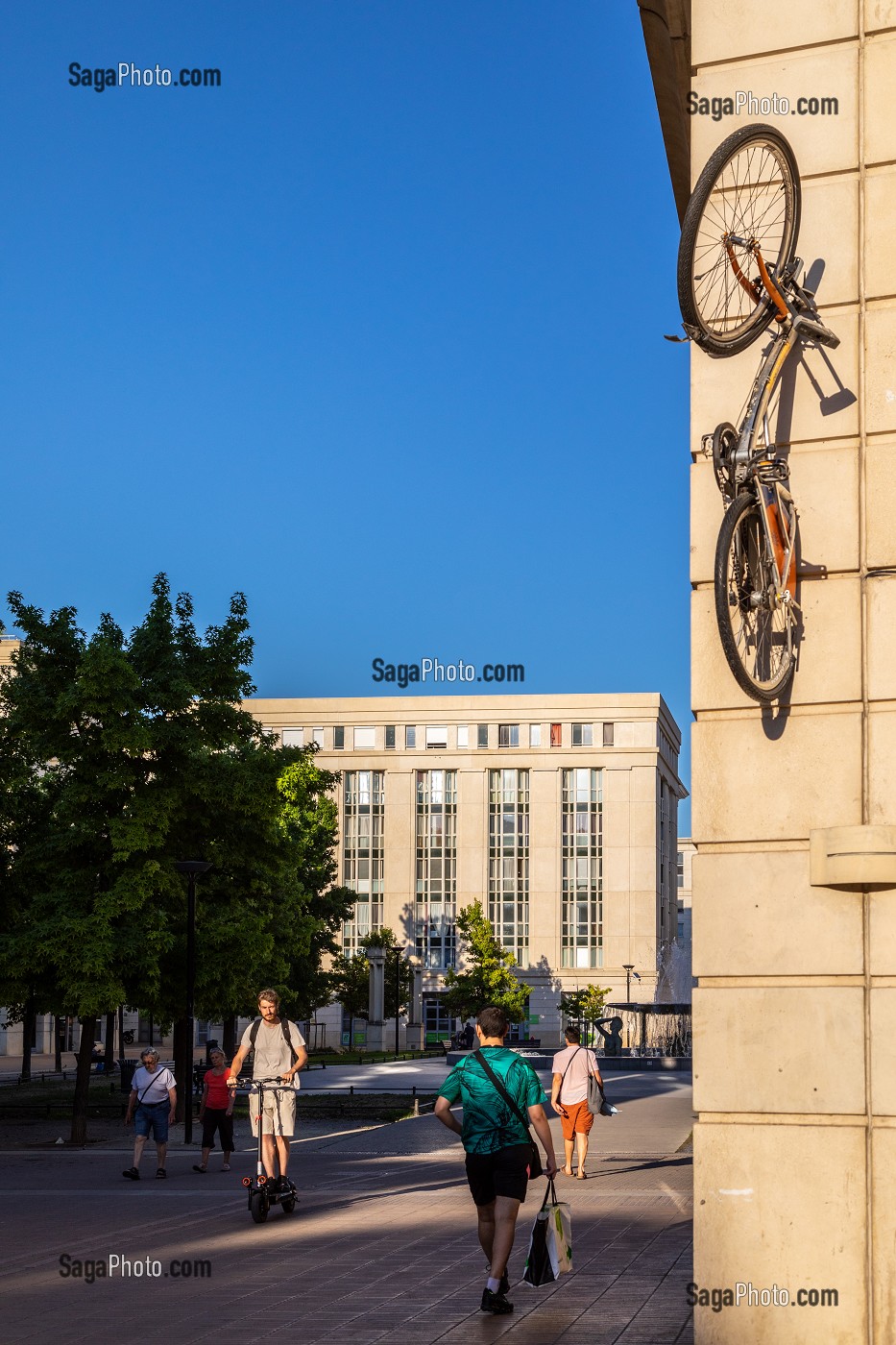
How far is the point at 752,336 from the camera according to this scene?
849 centimetres

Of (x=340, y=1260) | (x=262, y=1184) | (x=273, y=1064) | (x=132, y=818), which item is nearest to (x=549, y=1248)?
(x=340, y=1260)

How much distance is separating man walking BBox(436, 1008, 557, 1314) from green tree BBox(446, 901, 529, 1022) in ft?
256

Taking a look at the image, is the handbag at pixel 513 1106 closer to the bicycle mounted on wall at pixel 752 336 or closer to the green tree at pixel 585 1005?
the bicycle mounted on wall at pixel 752 336

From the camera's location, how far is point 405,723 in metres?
111

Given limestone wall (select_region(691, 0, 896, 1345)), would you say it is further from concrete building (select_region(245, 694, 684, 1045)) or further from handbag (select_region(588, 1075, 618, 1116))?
concrete building (select_region(245, 694, 684, 1045))

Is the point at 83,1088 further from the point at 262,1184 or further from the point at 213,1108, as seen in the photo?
the point at 262,1184

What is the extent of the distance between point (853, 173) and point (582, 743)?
101 metres

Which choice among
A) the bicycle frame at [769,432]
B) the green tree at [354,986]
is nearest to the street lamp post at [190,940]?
the bicycle frame at [769,432]

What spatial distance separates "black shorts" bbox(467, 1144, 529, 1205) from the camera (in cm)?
884

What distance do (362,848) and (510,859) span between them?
10.7 m

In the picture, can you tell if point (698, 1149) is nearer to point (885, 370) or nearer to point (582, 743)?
point (885, 370)

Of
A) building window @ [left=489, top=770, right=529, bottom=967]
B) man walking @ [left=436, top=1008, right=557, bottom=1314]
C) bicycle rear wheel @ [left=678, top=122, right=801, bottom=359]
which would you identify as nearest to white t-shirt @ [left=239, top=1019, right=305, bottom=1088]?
man walking @ [left=436, top=1008, right=557, bottom=1314]

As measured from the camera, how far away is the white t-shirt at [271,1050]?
13.2 m

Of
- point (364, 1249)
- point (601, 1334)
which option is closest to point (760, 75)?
point (601, 1334)
